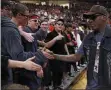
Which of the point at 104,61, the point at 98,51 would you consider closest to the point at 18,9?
the point at 98,51

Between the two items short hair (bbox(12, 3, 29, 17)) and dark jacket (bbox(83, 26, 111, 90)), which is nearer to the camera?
dark jacket (bbox(83, 26, 111, 90))

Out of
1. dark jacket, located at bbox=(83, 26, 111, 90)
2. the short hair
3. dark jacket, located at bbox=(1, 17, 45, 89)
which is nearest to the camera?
dark jacket, located at bbox=(1, 17, 45, 89)

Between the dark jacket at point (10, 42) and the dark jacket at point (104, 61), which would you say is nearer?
the dark jacket at point (10, 42)

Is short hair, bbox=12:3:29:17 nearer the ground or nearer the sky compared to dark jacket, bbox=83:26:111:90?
nearer the sky

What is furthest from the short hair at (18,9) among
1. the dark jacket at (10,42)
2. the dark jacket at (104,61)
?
the dark jacket at (104,61)

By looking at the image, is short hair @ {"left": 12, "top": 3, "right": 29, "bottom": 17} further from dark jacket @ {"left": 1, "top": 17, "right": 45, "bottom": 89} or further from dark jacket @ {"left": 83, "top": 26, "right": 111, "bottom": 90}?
dark jacket @ {"left": 83, "top": 26, "right": 111, "bottom": 90}

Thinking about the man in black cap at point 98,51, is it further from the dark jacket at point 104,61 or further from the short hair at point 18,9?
the short hair at point 18,9

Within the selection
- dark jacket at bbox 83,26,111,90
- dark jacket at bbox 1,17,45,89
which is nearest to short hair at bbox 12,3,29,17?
dark jacket at bbox 1,17,45,89

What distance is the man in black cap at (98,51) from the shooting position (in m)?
4.12

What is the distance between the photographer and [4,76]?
315cm

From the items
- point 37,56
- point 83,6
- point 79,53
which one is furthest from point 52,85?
point 83,6

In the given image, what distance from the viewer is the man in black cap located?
4.12m

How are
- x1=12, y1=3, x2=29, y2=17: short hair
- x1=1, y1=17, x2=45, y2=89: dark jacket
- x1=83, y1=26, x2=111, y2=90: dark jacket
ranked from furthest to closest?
x1=12, y1=3, x2=29, y2=17: short hair < x1=83, y1=26, x2=111, y2=90: dark jacket < x1=1, y1=17, x2=45, y2=89: dark jacket

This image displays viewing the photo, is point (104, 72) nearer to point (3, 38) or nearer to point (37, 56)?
point (37, 56)
